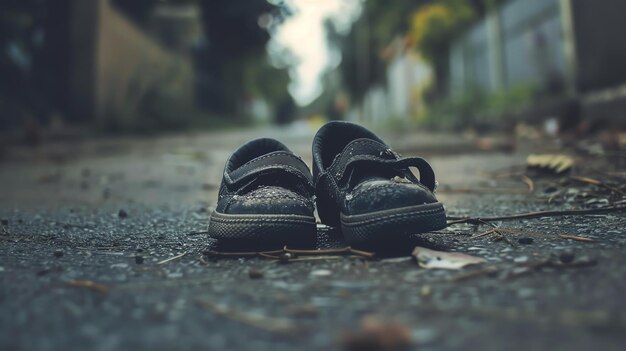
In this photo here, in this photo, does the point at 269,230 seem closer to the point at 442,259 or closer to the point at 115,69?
the point at 442,259

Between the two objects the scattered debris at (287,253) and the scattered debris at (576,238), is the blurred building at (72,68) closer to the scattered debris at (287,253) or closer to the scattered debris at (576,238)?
the scattered debris at (287,253)

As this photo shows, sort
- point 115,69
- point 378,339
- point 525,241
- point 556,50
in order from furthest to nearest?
point 115,69, point 556,50, point 525,241, point 378,339

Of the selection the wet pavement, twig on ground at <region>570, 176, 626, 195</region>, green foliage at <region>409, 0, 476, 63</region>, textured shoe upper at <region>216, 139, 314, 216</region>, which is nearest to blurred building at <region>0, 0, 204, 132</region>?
green foliage at <region>409, 0, 476, 63</region>

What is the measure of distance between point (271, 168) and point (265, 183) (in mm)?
53

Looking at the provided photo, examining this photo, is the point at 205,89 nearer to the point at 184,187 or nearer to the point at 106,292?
the point at 184,187

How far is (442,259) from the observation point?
1167 mm

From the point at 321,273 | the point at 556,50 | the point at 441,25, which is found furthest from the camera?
the point at 441,25

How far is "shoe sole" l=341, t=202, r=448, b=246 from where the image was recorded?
1280 millimetres

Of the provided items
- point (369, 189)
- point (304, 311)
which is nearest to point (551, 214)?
point (369, 189)

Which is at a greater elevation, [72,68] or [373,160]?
[72,68]

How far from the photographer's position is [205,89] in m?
21.5

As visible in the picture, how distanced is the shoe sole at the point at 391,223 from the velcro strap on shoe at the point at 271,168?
0.96 ft

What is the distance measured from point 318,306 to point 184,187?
2.34 metres

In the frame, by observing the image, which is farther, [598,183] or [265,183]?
[598,183]
